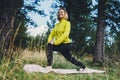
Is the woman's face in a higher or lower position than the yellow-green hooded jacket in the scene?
higher

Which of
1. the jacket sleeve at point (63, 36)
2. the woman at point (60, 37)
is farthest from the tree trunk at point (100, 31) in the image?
the jacket sleeve at point (63, 36)

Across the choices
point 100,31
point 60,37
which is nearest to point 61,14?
point 60,37

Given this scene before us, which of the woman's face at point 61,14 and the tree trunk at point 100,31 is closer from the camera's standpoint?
the woman's face at point 61,14

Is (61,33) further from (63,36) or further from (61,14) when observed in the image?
(61,14)

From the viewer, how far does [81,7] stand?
26516 mm

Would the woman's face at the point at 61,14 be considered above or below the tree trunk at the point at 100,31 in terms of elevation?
above

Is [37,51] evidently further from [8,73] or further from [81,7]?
[81,7]

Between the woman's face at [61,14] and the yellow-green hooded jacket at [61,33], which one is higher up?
the woman's face at [61,14]

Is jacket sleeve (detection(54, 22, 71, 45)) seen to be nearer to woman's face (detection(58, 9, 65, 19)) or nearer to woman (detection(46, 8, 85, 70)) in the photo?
woman (detection(46, 8, 85, 70))

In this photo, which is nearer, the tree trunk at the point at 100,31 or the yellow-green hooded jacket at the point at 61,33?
the yellow-green hooded jacket at the point at 61,33

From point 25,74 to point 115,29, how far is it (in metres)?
22.7

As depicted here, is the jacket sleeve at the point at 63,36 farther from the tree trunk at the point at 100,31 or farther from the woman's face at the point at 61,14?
the tree trunk at the point at 100,31

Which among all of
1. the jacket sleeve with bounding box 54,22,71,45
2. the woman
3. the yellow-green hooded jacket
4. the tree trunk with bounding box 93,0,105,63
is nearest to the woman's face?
the woman

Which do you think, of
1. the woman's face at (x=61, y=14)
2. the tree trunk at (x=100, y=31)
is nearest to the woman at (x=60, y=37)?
the woman's face at (x=61, y=14)
